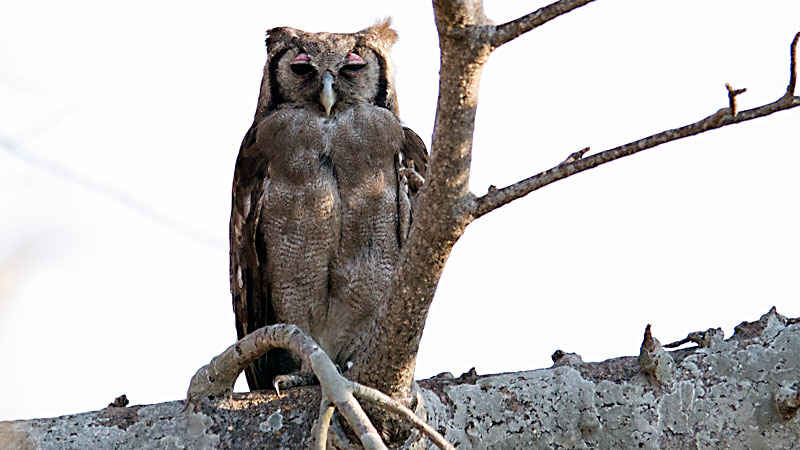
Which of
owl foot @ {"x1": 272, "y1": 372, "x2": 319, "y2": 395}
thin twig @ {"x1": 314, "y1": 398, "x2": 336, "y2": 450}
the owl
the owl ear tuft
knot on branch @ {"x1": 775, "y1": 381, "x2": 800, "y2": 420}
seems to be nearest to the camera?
thin twig @ {"x1": 314, "y1": 398, "x2": 336, "y2": 450}

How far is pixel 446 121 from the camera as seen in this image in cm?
242

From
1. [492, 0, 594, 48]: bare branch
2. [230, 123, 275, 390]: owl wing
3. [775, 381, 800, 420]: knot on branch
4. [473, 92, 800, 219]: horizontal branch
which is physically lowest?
[775, 381, 800, 420]: knot on branch

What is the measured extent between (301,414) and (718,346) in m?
1.25

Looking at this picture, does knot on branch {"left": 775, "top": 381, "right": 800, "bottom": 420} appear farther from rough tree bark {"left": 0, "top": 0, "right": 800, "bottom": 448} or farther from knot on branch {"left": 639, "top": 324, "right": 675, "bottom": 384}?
knot on branch {"left": 639, "top": 324, "right": 675, "bottom": 384}

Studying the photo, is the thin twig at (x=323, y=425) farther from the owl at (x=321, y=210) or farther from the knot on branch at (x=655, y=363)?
the owl at (x=321, y=210)

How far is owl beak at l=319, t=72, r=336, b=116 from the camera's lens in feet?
14.9

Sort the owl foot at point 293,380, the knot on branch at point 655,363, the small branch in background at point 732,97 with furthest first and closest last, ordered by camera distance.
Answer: the owl foot at point 293,380
the knot on branch at point 655,363
the small branch in background at point 732,97

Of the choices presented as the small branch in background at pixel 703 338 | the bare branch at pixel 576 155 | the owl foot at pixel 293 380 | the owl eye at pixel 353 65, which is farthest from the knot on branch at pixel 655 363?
the owl eye at pixel 353 65

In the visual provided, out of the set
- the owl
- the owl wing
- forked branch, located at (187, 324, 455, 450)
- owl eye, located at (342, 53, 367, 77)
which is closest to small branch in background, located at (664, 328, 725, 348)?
forked branch, located at (187, 324, 455, 450)

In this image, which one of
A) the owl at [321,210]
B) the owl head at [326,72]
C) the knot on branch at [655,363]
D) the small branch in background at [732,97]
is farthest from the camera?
the owl head at [326,72]

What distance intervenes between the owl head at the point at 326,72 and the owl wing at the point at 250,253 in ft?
1.14

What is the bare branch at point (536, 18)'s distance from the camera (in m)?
2.26

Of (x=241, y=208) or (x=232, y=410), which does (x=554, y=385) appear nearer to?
(x=232, y=410)

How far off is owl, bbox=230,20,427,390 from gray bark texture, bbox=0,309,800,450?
55.5 inches
